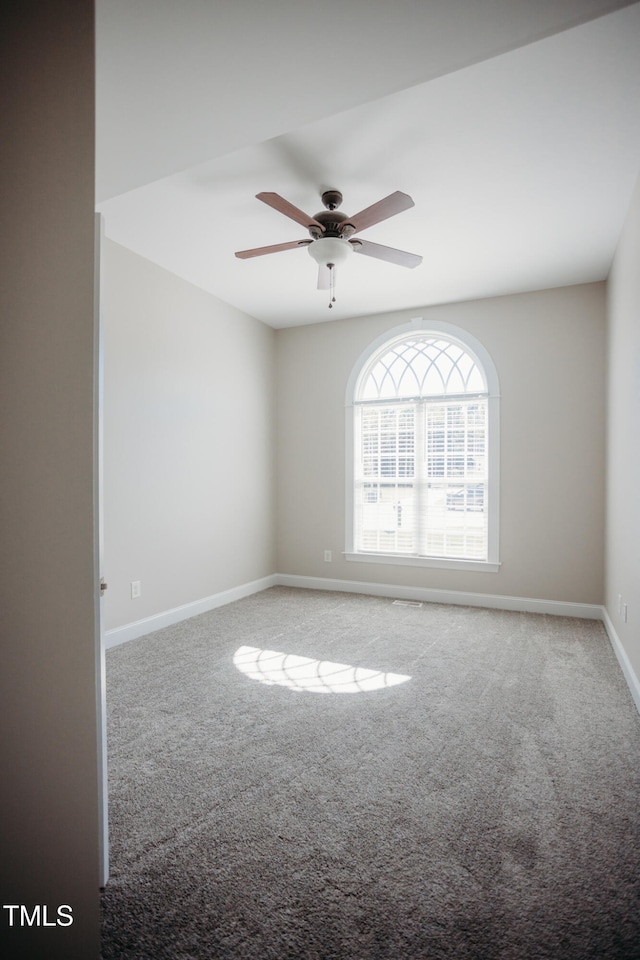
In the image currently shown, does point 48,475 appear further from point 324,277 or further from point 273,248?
point 324,277

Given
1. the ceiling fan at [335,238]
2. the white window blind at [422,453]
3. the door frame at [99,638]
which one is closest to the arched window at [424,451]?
the white window blind at [422,453]

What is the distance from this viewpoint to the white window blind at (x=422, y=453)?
497 cm

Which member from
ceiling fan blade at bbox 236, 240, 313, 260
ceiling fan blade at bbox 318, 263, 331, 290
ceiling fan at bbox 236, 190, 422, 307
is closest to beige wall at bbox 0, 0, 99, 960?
ceiling fan at bbox 236, 190, 422, 307

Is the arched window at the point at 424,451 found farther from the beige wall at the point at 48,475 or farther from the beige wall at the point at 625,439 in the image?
the beige wall at the point at 48,475

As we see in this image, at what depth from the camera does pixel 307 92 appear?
2.04m

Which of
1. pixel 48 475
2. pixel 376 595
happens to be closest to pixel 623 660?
pixel 376 595

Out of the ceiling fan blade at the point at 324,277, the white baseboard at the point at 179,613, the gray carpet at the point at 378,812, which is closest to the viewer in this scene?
the gray carpet at the point at 378,812

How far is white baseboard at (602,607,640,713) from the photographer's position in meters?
2.79

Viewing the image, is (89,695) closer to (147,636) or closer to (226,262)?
(147,636)

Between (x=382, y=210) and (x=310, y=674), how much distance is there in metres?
2.65

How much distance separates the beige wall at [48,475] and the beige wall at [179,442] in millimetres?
2779

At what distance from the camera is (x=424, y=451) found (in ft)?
17.0

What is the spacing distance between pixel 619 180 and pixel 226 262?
2.66 m

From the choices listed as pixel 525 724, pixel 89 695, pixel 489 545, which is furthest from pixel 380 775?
pixel 489 545
